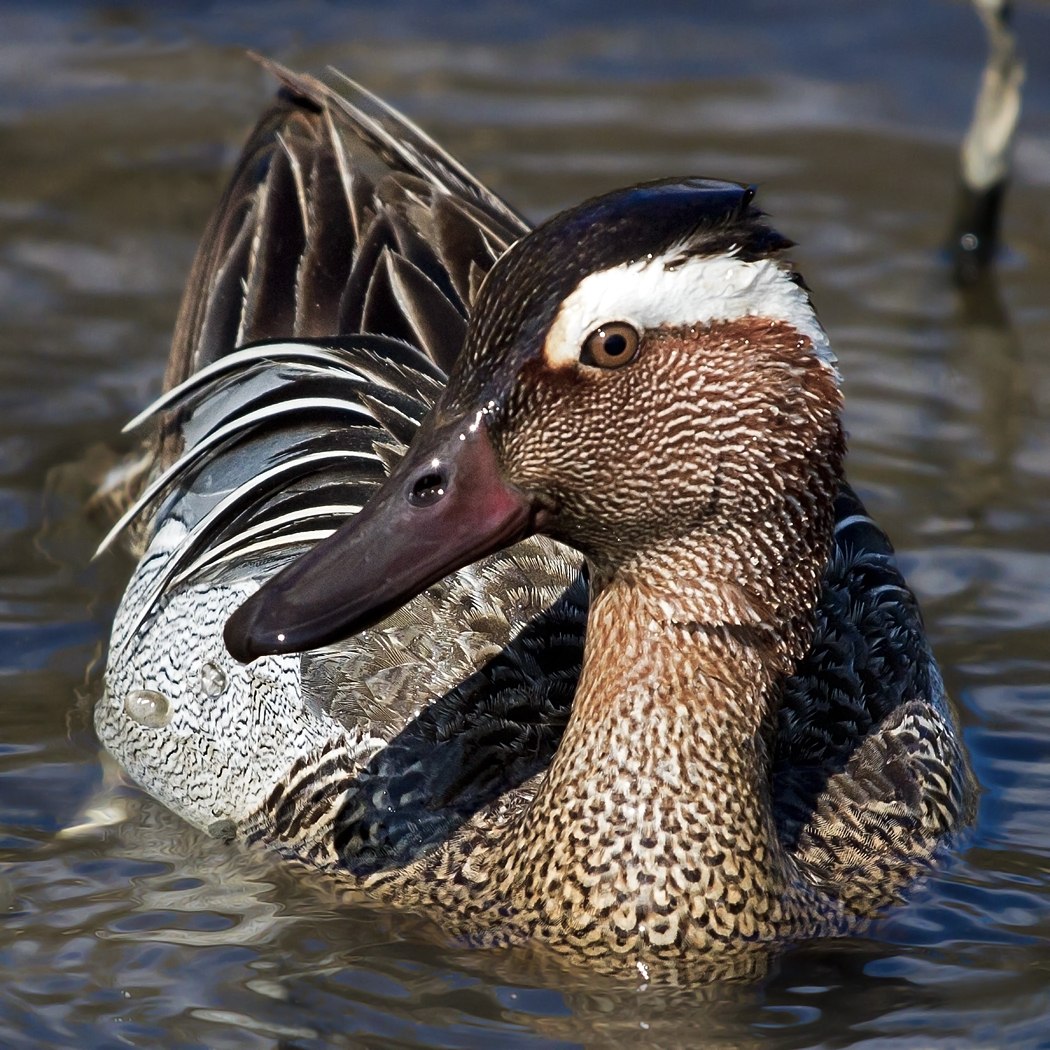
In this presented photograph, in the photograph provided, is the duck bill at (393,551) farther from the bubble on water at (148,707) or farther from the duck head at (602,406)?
the bubble on water at (148,707)

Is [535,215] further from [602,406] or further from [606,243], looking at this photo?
[606,243]

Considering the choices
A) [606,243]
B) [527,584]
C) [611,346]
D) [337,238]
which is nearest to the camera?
[606,243]

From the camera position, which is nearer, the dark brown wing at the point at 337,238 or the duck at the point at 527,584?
the duck at the point at 527,584

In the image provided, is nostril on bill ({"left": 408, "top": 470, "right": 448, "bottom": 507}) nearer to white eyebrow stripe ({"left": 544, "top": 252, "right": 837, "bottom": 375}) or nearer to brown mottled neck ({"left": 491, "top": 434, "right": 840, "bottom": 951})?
white eyebrow stripe ({"left": 544, "top": 252, "right": 837, "bottom": 375})

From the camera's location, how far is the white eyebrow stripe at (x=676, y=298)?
4.89m

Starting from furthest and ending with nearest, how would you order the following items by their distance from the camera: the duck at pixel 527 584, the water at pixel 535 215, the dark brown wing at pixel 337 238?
the dark brown wing at pixel 337 238, the water at pixel 535 215, the duck at pixel 527 584

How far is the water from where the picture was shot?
5.46 metres

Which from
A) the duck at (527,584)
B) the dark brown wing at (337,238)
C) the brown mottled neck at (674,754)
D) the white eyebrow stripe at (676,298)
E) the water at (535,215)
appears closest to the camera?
the white eyebrow stripe at (676,298)

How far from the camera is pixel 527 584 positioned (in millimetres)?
6020

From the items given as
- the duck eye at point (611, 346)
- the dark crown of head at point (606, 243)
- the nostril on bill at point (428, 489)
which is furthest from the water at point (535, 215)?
the dark crown of head at point (606, 243)

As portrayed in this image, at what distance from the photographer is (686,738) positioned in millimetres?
5434

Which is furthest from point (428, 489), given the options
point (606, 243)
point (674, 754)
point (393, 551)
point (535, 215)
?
point (535, 215)

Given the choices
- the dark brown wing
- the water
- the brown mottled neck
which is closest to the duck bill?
the brown mottled neck

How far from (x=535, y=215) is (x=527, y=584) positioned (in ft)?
14.3
